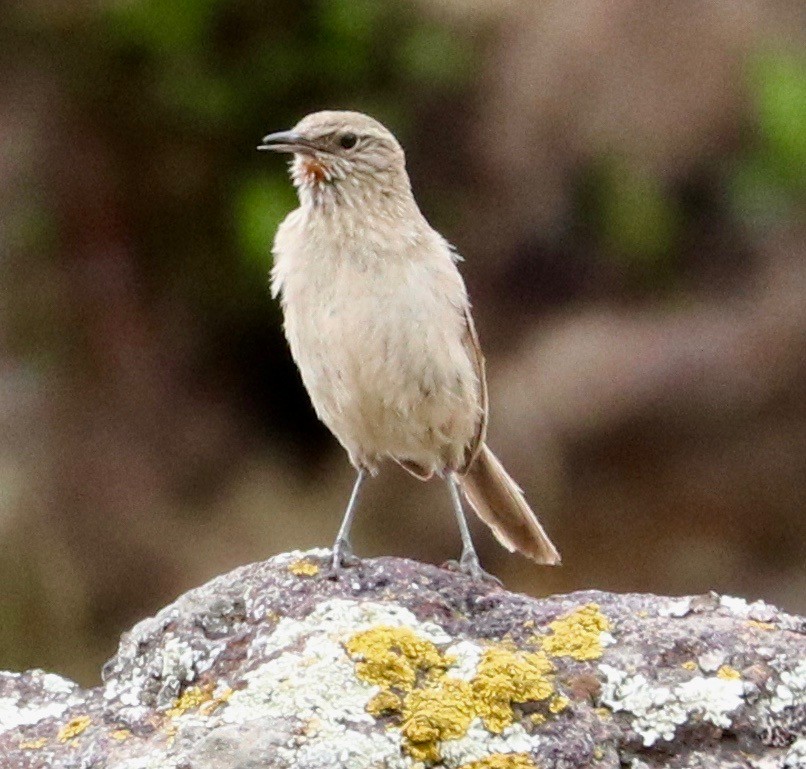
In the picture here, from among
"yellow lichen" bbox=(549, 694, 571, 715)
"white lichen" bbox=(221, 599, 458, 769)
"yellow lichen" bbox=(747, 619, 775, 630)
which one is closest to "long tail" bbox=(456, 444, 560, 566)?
"yellow lichen" bbox=(747, 619, 775, 630)

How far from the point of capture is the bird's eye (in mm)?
6293

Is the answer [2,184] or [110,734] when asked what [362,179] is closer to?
[110,734]

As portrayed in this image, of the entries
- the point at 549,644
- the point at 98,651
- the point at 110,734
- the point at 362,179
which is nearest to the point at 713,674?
the point at 549,644

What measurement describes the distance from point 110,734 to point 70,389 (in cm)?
523

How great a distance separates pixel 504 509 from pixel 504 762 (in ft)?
7.67

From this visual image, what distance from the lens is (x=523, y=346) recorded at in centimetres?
953

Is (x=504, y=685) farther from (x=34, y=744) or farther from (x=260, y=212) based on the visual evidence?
(x=260, y=212)

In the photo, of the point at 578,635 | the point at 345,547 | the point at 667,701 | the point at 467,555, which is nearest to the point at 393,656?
the point at 578,635

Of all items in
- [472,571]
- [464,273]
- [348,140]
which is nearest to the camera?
[472,571]

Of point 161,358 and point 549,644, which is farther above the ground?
point 161,358

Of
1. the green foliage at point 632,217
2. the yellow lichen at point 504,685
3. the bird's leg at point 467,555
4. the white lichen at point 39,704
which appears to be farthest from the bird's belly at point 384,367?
the green foliage at point 632,217

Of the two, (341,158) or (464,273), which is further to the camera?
(464,273)

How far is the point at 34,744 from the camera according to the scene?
14.2 ft

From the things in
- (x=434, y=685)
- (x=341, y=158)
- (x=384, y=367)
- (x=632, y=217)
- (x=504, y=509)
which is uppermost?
(x=632, y=217)
